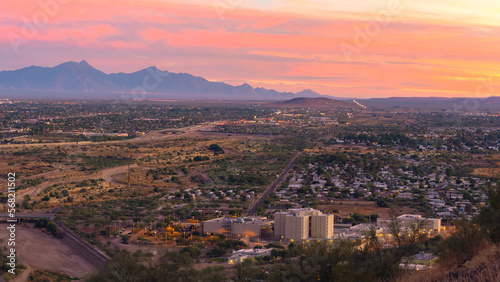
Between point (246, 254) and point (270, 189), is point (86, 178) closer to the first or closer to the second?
point (270, 189)

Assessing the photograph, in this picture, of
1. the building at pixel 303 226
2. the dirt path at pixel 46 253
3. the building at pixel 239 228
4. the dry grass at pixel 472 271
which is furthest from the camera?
the building at pixel 239 228

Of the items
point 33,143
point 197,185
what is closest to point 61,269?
point 197,185

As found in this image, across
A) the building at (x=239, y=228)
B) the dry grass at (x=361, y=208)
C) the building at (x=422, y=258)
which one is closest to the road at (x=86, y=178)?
the building at (x=239, y=228)

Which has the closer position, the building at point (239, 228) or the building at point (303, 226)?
the building at point (303, 226)

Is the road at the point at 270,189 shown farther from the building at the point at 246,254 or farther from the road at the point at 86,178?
the road at the point at 86,178

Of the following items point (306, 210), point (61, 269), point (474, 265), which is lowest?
point (61, 269)

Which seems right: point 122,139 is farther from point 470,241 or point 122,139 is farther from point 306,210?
point 470,241

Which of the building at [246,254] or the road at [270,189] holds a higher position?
the building at [246,254]

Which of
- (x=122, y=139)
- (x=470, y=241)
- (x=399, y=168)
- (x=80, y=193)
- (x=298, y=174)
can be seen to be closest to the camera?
(x=470, y=241)
